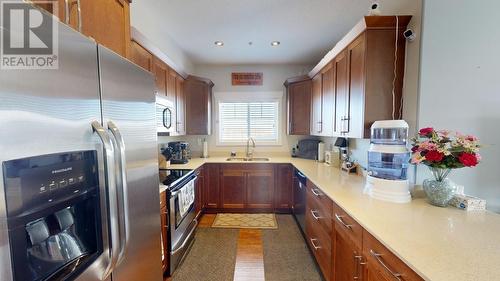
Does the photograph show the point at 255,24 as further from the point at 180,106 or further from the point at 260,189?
the point at 260,189

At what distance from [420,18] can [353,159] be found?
1.64 metres

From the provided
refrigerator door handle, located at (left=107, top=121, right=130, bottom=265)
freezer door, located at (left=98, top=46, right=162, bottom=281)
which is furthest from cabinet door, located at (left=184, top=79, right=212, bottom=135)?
refrigerator door handle, located at (left=107, top=121, right=130, bottom=265)

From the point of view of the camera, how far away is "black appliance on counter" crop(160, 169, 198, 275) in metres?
2.00

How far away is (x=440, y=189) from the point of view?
1.43 m

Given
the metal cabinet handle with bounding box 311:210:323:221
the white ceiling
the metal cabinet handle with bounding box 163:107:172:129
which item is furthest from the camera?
the metal cabinet handle with bounding box 163:107:172:129

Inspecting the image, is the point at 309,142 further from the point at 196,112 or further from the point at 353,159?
the point at 196,112

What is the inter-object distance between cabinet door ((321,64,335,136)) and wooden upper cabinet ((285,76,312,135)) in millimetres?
630

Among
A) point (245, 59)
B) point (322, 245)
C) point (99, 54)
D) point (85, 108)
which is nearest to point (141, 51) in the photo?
point (99, 54)

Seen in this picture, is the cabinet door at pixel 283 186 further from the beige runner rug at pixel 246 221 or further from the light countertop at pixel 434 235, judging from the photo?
the light countertop at pixel 434 235

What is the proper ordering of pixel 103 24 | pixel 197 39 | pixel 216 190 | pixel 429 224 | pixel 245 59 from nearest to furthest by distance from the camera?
pixel 103 24 < pixel 429 224 < pixel 197 39 < pixel 216 190 < pixel 245 59

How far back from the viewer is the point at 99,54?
786 mm

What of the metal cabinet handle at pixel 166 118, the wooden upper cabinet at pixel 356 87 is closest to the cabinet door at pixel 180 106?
the metal cabinet handle at pixel 166 118

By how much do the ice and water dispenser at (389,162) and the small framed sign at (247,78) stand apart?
2.71 meters

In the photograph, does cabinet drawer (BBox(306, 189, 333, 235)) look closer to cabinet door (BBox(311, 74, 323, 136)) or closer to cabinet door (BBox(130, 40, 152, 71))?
cabinet door (BBox(311, 74, 323, 136))
